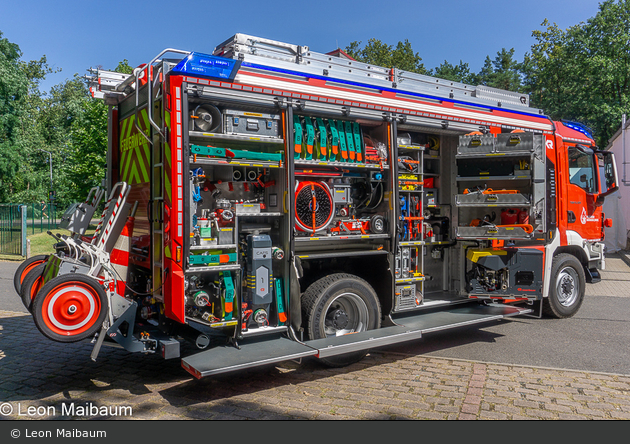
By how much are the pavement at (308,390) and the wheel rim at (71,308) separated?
779mm

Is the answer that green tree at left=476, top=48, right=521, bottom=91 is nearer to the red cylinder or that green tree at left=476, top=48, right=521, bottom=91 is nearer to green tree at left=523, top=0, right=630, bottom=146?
green tree at left=523, top=0, right=630, bottom=146

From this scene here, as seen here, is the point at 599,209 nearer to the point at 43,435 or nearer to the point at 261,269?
the point at 261,269

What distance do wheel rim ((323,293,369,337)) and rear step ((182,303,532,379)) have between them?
0.27 metres

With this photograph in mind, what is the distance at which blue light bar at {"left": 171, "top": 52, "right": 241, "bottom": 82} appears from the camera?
4.59 m

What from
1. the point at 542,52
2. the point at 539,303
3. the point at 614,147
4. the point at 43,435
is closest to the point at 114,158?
the point at 43,435

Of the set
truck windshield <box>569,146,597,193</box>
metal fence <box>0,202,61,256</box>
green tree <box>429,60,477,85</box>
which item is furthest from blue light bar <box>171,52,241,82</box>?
green tree <box>429,60,477,85</box>

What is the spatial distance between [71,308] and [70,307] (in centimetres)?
1

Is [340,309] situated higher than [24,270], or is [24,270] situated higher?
[24,270]

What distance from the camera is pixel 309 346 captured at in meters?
5.07

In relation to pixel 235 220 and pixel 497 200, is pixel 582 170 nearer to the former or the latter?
pixel 497 200

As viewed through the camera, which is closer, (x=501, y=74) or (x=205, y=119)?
(x=205, y=119)

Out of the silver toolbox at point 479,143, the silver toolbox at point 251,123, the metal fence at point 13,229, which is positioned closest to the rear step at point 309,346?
the silver toolbox at point 251,123

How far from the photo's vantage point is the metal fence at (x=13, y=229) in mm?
18266

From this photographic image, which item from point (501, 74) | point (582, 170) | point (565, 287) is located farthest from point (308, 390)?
point (501, 74)
